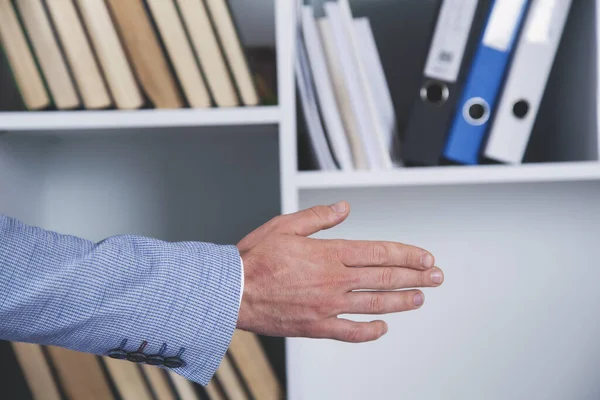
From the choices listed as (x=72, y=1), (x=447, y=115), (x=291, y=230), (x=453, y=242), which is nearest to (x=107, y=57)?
(x=72, y=1)

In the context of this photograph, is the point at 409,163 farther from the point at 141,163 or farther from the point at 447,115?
the point at 141,163

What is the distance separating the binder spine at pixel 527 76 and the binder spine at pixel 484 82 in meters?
0.02

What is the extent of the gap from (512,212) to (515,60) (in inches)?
15.8

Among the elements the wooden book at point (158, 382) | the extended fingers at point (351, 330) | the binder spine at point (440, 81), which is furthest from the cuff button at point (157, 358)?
the binder spine at point (440, 81)

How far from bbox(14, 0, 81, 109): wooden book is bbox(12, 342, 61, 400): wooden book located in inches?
16.2

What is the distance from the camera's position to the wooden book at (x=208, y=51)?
87 centimetres

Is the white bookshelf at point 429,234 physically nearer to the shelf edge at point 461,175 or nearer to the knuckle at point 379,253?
the shelf edge at point 461,175

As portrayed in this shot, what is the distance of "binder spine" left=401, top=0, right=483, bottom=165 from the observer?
910mm

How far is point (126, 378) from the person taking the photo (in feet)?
3.18

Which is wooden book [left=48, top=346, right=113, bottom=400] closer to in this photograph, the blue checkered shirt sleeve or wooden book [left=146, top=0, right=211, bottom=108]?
the blue checkered shirt sleeve

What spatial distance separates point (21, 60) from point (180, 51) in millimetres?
241

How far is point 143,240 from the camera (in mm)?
699

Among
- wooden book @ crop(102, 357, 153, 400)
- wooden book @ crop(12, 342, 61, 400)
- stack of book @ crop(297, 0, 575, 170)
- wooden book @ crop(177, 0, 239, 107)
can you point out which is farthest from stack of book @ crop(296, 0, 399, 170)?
wooden book @ crop(12, 342, 61, 400)

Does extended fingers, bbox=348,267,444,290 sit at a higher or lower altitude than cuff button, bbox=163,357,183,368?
higher
